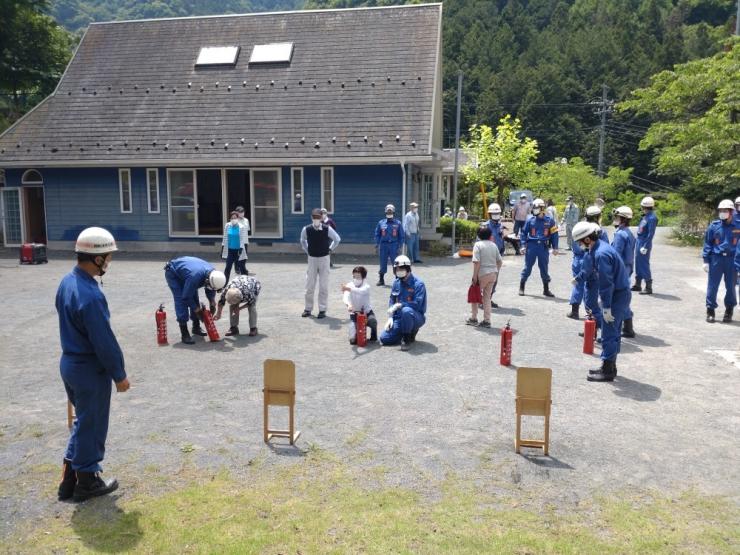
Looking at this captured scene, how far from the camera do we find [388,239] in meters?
16.2

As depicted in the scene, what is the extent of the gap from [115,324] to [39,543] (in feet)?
24.9

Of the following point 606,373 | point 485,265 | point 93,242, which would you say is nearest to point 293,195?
point 485,265

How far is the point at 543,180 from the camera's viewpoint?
1676 inches

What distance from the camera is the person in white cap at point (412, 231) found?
19.6 metres

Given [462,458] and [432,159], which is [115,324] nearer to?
[462,458]

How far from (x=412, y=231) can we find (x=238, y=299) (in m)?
10.0

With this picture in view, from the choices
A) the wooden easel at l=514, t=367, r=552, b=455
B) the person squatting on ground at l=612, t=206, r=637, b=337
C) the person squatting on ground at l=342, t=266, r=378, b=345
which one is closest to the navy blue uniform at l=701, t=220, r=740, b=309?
the person squatting on ground at l=612, t=206, r=637, b=337

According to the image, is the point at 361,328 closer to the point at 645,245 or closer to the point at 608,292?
the point at 608,292

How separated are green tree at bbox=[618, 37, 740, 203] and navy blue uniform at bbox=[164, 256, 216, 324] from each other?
1850 centimetres

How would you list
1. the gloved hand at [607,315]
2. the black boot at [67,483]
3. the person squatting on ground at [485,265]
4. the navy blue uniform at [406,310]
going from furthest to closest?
the person squatting on ground at [485,265], the navy blue uniform at [406,310], the gloved hand at [607,315], the black boot at [67,483]

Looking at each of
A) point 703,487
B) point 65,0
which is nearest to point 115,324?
point 703,487

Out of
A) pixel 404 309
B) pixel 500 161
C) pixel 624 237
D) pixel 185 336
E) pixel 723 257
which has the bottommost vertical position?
pixel 185 336

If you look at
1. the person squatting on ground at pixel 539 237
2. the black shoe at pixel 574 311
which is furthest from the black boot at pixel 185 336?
the person squatting on ground at pixel 539 237

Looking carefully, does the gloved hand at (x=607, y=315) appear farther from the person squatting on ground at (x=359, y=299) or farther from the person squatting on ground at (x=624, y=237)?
the person squatting on ground at (x=359, y=299)
